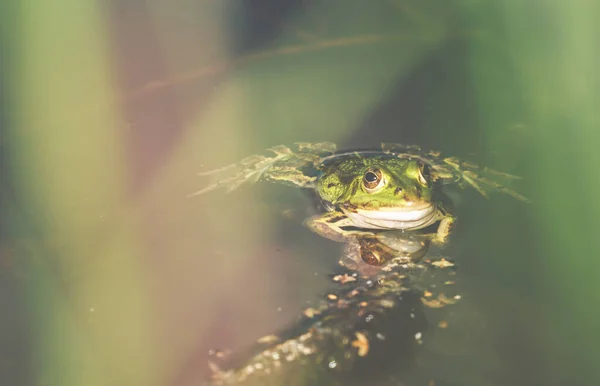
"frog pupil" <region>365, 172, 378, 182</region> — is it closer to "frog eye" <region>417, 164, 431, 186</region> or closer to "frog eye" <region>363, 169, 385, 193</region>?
"frog eye" <region>363, 169, 385, 193</region>

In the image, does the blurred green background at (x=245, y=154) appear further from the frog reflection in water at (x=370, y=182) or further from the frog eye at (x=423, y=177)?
the frog eye at (x=423, y=177)

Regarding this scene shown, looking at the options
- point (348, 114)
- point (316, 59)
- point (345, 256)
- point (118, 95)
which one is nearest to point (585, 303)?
point (345, 256)

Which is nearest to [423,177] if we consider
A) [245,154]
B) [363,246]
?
[363,246]

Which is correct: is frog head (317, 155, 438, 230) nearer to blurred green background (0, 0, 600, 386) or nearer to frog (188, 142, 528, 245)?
frog (188, 142, 528, 245)

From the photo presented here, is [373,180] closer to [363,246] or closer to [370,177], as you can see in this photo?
[370,177]

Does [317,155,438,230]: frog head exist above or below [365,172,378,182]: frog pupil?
below

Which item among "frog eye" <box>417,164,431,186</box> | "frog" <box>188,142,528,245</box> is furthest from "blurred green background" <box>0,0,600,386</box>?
"frog eye" <box>417,164,431,186</box>

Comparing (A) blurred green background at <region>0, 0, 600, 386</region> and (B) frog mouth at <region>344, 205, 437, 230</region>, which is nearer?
(A) blurred green background at <region>0, 0, 600, 386</region>

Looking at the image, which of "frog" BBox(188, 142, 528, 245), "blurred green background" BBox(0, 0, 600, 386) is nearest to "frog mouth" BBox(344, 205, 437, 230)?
"frog" BBox(188, 142, 528, 245)
